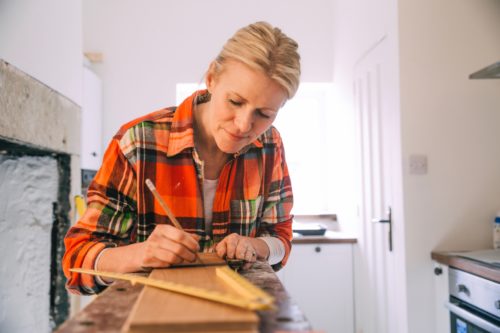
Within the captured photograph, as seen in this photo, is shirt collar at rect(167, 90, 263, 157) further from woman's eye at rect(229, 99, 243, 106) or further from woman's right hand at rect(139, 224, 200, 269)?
woman's right hand at rect(139, 224, 200, 269)

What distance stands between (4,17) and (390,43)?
1.70 metres

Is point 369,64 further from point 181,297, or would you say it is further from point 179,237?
point 181,297

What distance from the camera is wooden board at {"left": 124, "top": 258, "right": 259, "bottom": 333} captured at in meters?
0.42

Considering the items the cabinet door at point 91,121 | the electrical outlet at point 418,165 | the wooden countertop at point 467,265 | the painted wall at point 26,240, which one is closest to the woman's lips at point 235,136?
the painted wall at point 26,240

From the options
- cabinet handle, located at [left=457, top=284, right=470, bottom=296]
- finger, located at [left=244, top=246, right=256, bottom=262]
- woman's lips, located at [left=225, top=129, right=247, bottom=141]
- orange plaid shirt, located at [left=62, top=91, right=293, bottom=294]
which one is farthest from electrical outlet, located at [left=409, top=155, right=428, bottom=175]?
finger, located at [left=244, top=246, right=256, bottom=262]

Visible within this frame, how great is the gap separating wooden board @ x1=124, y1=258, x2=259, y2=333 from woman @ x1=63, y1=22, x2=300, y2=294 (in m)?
0.23

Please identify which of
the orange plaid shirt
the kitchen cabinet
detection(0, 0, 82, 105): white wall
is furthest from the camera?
the kitchen cabinet

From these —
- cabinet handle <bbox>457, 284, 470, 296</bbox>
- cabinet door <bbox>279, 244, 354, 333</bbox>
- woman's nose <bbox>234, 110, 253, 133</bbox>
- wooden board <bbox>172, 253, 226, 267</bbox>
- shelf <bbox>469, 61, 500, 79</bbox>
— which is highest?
shelf <bbox>469, 61, 500, 79</bbox>

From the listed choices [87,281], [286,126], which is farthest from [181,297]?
[286,126]

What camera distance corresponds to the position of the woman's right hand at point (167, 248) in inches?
29.3

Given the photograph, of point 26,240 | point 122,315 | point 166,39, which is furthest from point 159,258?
point 166,39

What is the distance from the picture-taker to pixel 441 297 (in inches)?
79.7

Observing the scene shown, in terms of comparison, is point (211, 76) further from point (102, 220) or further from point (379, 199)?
point (379, 199)

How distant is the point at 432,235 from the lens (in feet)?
6.83
